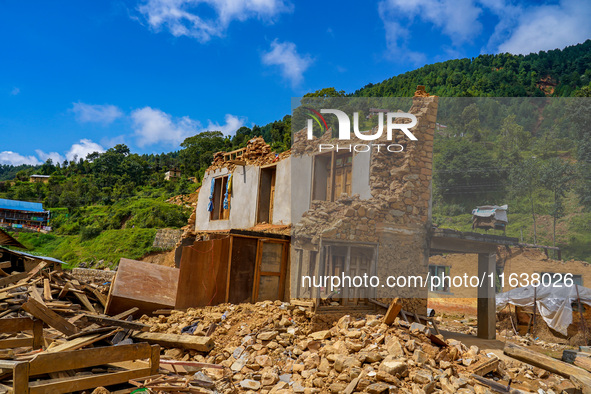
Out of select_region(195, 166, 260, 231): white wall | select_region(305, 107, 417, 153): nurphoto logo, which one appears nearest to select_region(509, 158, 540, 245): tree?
select_region(195, 166, 260, 231): white wall

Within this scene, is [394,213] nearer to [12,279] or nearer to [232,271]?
[232,271]

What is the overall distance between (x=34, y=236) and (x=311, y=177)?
36.4 m

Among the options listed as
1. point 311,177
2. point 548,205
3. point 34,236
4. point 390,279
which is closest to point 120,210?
point 34,236

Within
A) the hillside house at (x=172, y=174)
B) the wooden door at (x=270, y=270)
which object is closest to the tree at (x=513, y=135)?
the hillside house at (x=172, y=174)

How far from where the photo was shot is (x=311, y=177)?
13469mm

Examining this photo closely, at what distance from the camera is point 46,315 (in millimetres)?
5922

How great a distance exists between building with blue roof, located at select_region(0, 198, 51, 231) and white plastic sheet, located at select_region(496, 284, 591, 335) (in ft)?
152

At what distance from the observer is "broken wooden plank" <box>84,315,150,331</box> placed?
7867mm

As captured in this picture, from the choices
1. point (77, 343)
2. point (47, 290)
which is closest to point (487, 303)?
point (77, 343)

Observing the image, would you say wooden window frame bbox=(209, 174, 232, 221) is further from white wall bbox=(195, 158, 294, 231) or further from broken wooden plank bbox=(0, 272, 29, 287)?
broken wooden plank bbox=(0, 272, 29, 287)

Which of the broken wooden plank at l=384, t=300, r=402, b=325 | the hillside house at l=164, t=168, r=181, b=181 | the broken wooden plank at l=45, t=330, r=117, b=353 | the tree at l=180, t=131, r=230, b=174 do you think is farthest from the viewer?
the hillside house at l=164, t=168, r=181, b=181

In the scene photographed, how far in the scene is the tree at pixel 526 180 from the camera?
43088 millimetres

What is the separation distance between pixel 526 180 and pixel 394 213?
130 feet

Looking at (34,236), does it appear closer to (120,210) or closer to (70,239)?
(70,239)
